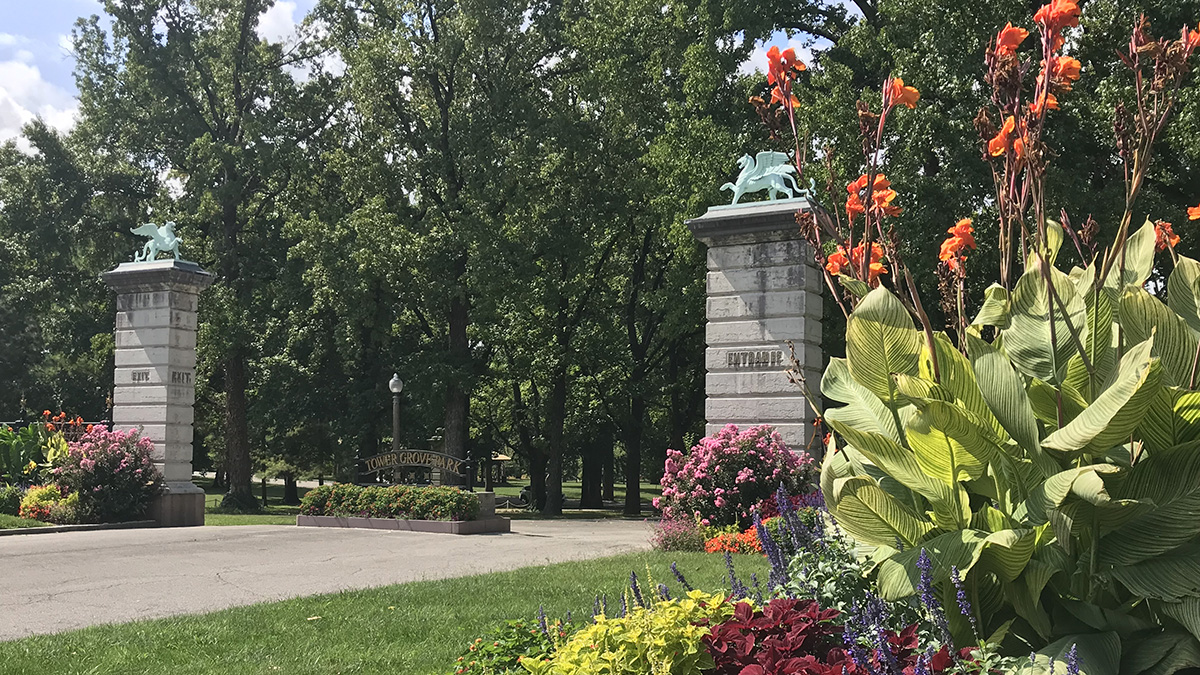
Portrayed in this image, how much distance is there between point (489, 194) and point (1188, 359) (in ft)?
80.4

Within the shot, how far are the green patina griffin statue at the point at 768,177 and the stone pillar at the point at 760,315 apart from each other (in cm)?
31

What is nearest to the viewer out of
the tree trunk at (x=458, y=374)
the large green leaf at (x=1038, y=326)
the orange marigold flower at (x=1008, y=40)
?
the orange marigold flower at (x=1008, y=40)

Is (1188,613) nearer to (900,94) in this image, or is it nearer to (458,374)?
(900,94)

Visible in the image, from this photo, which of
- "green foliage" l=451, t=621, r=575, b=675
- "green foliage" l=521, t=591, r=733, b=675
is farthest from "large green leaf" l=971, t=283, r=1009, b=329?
"green foliage" l=451, t=621, r=575, b=675

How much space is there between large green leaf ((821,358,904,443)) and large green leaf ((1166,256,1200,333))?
3.85 feet

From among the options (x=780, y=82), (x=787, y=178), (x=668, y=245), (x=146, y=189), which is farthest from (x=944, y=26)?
(x=146, y=189)

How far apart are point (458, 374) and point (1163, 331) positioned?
970 inches

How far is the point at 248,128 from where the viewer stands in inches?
1128

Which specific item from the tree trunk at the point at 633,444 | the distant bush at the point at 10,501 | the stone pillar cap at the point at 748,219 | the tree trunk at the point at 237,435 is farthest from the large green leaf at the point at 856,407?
the tree trunk at the point at 237,435

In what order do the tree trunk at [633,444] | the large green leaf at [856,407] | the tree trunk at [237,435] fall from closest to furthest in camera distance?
the large green leaf at [856,407] < the tree trunk at [237,435] < the tree trunk at [633,444]

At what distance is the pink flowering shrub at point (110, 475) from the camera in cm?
1784

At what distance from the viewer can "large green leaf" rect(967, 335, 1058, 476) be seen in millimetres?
3168

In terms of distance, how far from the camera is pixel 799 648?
3197 millimetres

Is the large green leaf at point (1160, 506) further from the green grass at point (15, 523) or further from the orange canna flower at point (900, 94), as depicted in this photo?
the green grass at point (15, 523)
